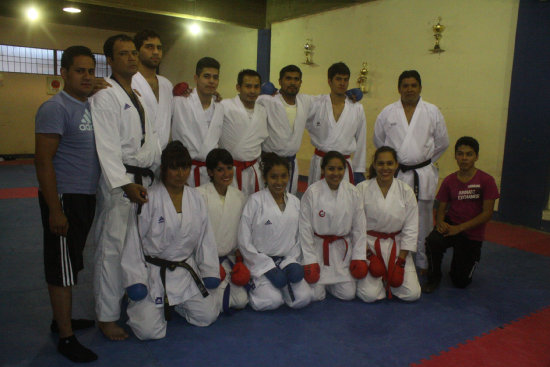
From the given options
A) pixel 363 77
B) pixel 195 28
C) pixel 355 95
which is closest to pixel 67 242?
pixel 355 95

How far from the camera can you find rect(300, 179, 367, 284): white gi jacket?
327 centimetres

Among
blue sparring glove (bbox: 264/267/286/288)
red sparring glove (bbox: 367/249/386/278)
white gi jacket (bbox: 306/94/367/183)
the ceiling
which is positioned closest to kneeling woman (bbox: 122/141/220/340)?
blue sparring glove (bbox: 264/267/286/288)

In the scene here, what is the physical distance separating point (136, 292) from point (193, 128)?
4.54 feet

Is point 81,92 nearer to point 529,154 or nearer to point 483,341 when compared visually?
point 483,341

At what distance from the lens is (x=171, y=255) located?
8.98 feet

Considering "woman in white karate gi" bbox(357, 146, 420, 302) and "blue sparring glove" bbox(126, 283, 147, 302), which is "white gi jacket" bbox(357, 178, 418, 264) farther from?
"blue sparring glove" bbox(126, 283, 147, 302)

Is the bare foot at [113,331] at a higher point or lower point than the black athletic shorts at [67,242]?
lower

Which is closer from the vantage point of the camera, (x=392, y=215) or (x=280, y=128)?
(x=392, y=215)

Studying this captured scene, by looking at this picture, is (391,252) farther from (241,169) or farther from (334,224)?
(241,169)

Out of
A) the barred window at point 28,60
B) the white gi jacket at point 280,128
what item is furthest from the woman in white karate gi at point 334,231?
the barred window at point 28,60

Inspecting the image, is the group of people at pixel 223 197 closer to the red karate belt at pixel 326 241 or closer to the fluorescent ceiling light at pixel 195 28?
the red karate belt at pixel 326 241

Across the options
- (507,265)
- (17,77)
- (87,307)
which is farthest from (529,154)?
(17,77)

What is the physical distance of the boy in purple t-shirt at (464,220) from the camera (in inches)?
140

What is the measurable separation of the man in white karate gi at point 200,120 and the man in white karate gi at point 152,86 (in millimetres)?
218
